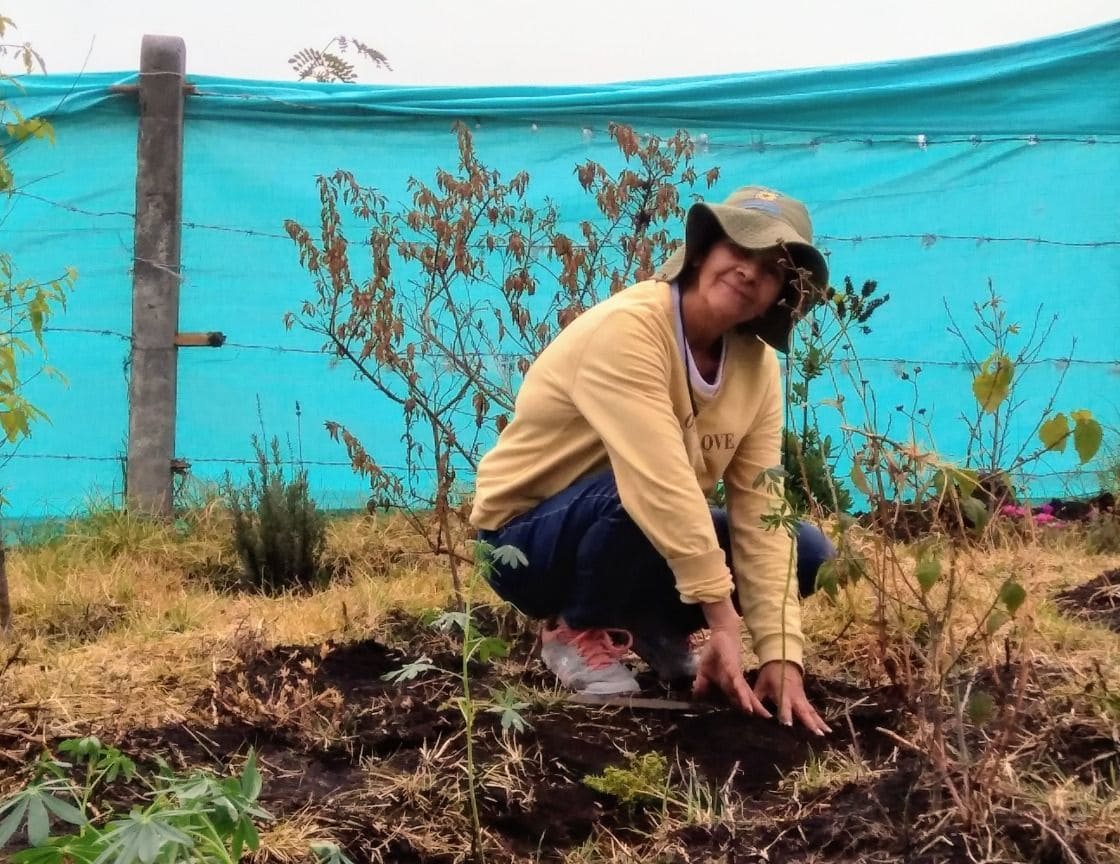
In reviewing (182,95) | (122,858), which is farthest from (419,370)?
(122,858)

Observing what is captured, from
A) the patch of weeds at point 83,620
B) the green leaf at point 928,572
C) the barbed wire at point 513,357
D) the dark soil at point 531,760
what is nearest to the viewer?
the green leaf at point 928,572

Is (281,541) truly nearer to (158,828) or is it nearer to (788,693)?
(788,693)

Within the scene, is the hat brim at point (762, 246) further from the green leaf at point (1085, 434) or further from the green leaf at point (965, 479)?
the green leaf at point (1085, 434)

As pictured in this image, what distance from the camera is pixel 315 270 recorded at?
3980mm

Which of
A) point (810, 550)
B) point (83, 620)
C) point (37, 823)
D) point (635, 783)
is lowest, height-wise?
point (83, 620)

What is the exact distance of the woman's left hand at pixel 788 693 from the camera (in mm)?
2389

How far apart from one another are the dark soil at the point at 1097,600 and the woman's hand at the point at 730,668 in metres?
1.21

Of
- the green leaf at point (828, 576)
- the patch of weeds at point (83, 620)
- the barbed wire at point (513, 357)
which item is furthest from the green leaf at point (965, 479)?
the barbed wire at point (513, 357)

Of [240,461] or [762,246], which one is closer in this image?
[762,246]

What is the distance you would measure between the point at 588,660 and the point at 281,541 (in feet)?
A: 5.14

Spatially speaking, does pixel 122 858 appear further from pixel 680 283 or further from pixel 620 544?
pixel 680 283

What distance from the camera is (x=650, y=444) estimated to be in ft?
7.79

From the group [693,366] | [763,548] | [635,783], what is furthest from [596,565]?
[635,783]

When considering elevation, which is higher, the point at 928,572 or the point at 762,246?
the point at 762,246
